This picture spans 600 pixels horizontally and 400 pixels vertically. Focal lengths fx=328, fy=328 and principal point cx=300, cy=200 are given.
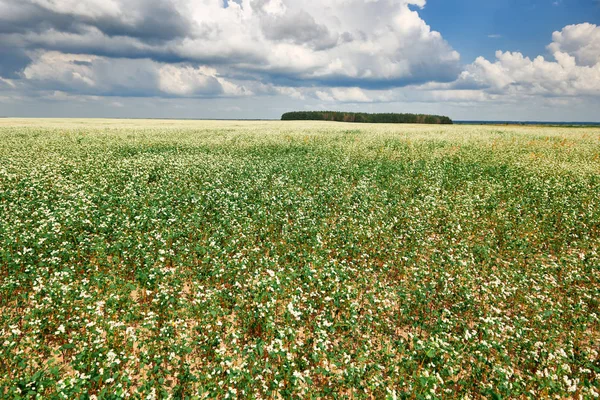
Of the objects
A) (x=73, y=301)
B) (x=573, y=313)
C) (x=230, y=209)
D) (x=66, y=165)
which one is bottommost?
(x=573, y=313)

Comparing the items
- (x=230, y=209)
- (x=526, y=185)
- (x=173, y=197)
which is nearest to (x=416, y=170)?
(x=526, y=185)

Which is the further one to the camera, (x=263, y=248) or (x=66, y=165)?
(x=66, y=165)

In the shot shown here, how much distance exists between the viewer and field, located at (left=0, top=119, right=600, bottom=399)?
16.6ft

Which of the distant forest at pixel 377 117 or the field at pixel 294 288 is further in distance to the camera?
the distant forest at pixel 377 117

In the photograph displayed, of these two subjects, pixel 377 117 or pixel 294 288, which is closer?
pixel 294 288

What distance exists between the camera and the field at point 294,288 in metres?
5.06

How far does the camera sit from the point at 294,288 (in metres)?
7.45

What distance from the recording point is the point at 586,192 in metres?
15.2

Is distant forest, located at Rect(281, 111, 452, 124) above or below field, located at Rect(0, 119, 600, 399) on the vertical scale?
above

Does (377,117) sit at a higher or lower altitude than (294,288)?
higher

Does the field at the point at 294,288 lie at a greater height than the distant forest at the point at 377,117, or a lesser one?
lesser

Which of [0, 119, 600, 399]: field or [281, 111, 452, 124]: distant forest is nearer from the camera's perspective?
[0, 119, 600, 399]: field

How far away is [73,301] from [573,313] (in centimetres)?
1017

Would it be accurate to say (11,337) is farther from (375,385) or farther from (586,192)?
(586,192)
